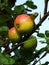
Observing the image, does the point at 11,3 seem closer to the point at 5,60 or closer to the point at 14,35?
the point at 14,35

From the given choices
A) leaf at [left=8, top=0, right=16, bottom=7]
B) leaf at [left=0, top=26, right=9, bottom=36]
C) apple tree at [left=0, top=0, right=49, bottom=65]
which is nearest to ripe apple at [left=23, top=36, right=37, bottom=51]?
apple tree at [left=0, top=0, right=49, bottom=65]

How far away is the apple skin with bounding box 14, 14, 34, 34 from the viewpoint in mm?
1741

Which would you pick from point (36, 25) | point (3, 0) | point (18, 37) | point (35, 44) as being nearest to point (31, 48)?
point (35, 44)

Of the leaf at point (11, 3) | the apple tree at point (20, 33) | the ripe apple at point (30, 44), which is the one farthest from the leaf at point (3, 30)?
the leaf at point (11, 3)

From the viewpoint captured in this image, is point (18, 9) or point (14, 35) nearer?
point (14, 35)

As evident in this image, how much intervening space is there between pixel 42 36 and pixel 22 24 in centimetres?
37

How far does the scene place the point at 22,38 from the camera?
1812 millimetres

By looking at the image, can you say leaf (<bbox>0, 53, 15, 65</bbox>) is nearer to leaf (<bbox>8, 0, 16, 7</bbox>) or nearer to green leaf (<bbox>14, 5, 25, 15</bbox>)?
green leaf (<bbox>14, 5, 25, 15</bbox>)

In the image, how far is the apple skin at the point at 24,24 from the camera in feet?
5.71

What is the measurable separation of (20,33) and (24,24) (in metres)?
0.07

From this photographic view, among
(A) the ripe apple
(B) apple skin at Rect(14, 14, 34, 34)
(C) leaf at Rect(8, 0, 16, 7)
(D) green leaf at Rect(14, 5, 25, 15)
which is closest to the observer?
(B) apple skin at Rect(14, 14, 34, 34)

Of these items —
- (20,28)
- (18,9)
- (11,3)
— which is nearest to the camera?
(20,28)

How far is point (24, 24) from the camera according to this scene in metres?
1.80

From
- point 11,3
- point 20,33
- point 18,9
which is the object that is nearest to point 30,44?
point 20,33
